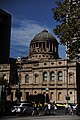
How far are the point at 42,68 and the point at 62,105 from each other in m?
12.0

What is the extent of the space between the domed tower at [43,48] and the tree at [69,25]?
63.0m

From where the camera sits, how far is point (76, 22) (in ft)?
76.2

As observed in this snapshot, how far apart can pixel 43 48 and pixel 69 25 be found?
2629 inches

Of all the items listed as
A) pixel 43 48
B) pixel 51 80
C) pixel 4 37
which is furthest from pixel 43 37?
pixel 51 80

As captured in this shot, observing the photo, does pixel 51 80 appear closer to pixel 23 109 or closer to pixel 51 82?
pixel 51 82

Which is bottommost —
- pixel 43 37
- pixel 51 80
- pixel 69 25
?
pixel 51 80

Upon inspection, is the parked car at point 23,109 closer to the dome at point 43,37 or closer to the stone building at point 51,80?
the stone building at point 51,80

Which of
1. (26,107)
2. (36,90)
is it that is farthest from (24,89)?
(26,107)

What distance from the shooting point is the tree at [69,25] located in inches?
925

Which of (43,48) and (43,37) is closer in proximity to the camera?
(43,48)

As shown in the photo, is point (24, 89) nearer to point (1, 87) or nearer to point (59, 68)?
point (59, 68)

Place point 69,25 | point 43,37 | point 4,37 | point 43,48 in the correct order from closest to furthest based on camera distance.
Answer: point 69,25 < point 4,37 < point 43,48 < point 43,37

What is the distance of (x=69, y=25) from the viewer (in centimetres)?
2386

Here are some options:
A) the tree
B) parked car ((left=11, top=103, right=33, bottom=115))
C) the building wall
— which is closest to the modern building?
the building wall
